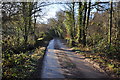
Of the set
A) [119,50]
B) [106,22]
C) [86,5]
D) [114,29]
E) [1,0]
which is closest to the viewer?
[1,0]

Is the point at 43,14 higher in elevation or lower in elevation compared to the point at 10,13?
higher

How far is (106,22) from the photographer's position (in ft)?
62.1

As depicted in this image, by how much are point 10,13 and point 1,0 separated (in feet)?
2.79

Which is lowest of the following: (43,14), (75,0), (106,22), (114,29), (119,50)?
(119,50)

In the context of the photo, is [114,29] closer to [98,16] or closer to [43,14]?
[98,16]

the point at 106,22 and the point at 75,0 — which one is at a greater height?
the point at 75,0

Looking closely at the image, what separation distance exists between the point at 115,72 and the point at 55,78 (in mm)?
3479

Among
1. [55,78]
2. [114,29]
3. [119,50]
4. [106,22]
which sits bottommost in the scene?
[55,78]

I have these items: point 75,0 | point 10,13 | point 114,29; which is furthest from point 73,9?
point 10,13

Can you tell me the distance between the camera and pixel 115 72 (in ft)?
21.8

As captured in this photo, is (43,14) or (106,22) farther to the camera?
(43,14)

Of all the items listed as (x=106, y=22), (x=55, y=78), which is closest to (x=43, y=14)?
(x=106, y=22)

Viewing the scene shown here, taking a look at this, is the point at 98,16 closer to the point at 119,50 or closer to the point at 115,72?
the point at 119,50

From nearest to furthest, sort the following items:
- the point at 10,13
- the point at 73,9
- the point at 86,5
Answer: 1. the point at 10,13
2. the point at 86,5
3. the point at 73,9
